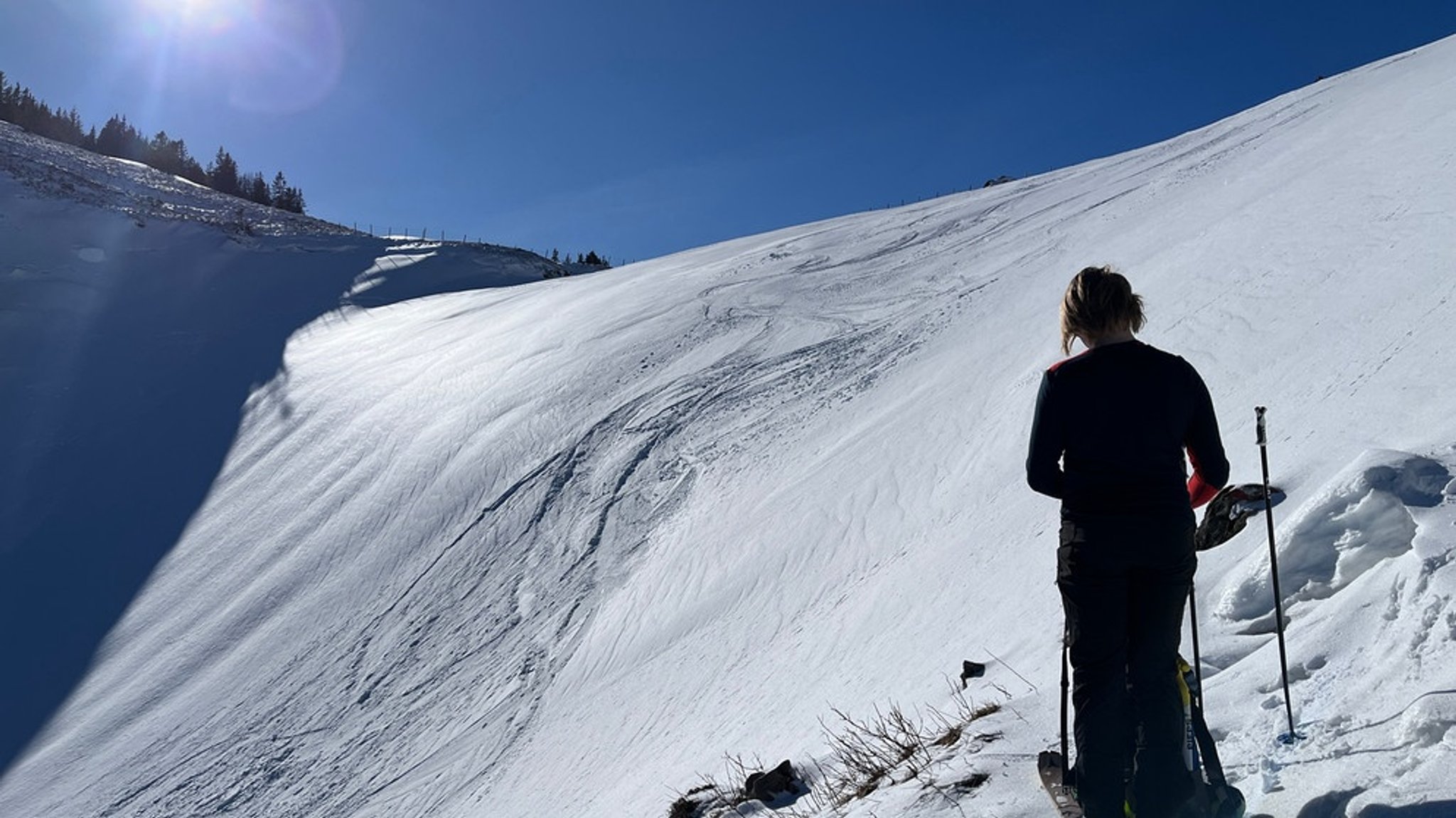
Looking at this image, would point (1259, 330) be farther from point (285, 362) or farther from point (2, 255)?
point (2, 255)

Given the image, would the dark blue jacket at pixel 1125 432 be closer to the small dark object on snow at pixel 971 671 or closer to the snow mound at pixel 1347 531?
the snow mound at pixel 1347 531

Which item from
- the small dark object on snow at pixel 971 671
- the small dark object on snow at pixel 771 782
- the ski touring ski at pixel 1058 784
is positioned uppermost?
the ski touring ski at pixel 1058 784

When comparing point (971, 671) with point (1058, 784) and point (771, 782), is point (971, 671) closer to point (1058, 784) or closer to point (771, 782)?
point (771, 782)

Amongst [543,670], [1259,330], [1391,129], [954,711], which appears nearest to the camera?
[954,711]

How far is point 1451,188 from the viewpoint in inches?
292

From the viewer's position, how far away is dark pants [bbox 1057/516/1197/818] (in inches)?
106

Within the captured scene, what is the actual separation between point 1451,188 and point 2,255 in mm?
28625

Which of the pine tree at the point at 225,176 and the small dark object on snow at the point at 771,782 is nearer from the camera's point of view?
the small dark object on snow at the point at 771,782

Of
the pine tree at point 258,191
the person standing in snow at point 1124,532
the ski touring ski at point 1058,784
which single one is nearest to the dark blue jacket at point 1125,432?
the person standing in snow at point 1124,532

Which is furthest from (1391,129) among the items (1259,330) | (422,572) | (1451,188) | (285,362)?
(285,362)

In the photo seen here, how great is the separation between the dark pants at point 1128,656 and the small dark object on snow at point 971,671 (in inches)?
76.3

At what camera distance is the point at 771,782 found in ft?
14.7

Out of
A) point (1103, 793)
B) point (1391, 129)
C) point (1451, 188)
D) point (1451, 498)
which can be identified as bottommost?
point (1103, 793)

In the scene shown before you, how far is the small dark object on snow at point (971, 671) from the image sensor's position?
4715 mm
